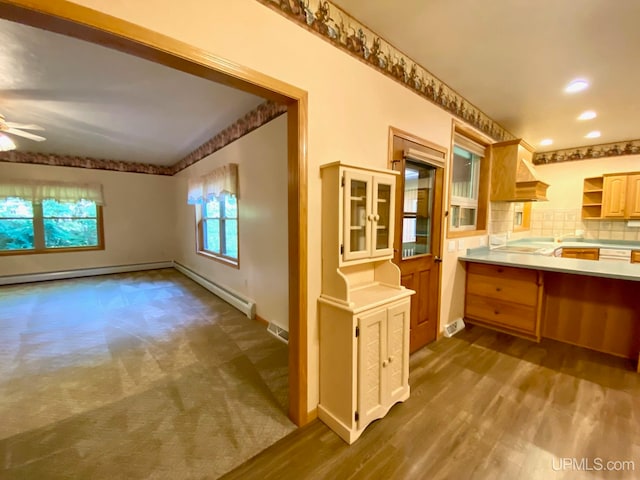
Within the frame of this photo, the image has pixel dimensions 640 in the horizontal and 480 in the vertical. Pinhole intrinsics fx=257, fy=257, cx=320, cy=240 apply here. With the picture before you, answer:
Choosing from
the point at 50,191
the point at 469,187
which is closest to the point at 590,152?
the point at 469,187

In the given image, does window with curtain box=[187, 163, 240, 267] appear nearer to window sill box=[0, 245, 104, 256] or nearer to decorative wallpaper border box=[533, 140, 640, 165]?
window sill box=[0, 245, 104, 256]

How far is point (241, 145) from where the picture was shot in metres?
3.44

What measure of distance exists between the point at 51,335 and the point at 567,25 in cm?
550

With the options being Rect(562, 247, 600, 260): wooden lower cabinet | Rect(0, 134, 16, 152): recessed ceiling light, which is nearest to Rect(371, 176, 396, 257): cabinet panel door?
Rect(0, 134, 16, 152): recessed ceiling light

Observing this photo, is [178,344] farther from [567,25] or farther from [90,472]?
[567,25]

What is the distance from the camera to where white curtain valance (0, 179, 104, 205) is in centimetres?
497

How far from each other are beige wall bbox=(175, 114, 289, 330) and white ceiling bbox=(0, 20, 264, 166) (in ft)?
1.47

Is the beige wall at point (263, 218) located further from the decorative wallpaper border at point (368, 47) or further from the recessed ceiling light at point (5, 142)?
the recessed ceiling light at point (5, 142)

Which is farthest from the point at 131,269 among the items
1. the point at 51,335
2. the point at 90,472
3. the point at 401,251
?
the point at 401,251

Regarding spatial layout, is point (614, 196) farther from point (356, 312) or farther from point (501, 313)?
point (356, 312)

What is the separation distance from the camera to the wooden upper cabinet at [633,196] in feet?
13.2

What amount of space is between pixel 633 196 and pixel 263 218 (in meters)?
5.74

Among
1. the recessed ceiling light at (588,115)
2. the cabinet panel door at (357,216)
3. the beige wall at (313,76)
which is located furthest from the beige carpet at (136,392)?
the recessed ceiling light at (588,115)

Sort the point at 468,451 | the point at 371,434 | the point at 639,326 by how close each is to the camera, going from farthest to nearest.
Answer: the point at 639,326
the point at 371,434
the point at 468,451
